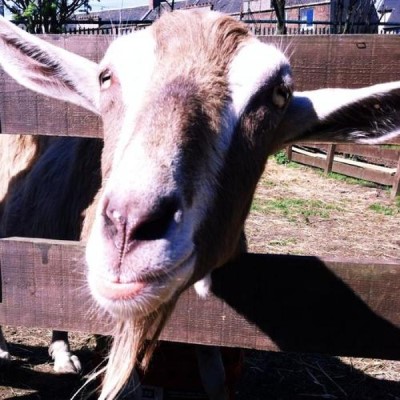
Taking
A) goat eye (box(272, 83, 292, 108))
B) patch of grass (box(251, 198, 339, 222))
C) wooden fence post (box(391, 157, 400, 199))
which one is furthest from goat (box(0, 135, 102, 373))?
wooden fence post (box(391, 157, 400, 199))

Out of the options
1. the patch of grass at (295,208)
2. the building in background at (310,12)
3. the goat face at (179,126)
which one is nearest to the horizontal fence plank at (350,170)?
the patch of grass at (295,208)

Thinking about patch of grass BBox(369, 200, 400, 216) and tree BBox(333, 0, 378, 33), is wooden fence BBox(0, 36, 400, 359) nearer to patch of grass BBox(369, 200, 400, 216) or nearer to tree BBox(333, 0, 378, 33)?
patch of grass BBox(369, 200, 400, 216)

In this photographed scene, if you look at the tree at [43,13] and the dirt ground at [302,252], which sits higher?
the tree at [43,13]

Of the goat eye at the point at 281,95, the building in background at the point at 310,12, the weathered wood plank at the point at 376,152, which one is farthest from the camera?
the building in background at the point at 310,12

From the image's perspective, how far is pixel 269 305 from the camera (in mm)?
2596

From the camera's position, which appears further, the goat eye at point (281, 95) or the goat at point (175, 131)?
the goat eye at point (281, 95)

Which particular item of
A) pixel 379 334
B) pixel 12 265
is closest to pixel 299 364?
pixel 379 334

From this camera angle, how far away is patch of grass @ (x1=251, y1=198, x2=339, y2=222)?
8.70m

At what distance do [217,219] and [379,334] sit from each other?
3.12 ft

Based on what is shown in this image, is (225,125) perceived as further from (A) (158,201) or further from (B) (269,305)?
(B) (269,305)

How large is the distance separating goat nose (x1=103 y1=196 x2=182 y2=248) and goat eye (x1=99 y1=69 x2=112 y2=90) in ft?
2.53

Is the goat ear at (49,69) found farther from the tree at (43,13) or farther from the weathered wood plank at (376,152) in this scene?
the tree at (43,13)

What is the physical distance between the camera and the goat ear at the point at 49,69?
2.59 metres

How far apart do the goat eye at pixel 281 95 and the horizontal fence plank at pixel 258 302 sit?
64cm
